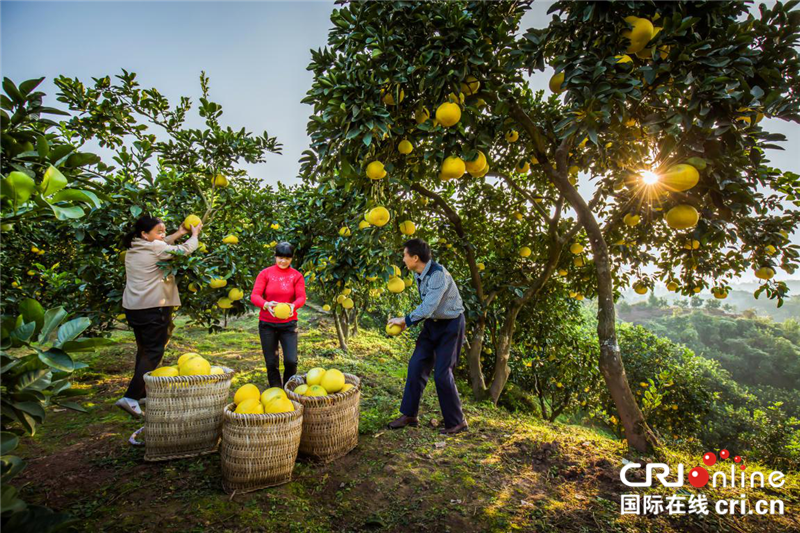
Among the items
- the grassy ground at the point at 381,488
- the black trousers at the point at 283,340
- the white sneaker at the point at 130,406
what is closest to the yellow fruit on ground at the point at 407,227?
the black trousers at the point at 283,340

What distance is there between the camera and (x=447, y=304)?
3129 mm

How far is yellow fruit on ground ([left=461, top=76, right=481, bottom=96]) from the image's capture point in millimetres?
2176

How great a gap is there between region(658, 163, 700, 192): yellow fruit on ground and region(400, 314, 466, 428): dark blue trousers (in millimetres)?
1844

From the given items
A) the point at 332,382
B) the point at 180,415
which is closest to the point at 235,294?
the point at 180,415

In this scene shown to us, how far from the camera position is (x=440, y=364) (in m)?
3.13

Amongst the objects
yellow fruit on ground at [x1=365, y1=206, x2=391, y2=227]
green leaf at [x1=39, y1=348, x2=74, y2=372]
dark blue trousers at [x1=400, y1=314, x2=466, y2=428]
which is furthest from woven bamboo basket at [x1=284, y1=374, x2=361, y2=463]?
green leaf at [x1=39, y1=348, x2=74, y2=372]

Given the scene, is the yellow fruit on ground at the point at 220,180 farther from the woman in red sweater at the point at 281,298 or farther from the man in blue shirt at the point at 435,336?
the man in blue shirt at the point at 435,336

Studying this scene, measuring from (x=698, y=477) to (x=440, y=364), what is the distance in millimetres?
1947

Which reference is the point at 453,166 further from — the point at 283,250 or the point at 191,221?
the point at 191,221

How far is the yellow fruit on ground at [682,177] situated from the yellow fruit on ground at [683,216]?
229 mm

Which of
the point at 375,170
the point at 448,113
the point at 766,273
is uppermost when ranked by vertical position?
the point at 448,113

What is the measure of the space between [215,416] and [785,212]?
4.84 meters
